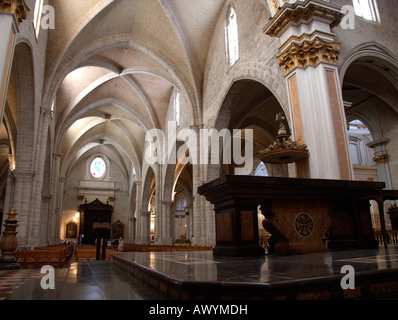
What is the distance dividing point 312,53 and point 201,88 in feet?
28.1

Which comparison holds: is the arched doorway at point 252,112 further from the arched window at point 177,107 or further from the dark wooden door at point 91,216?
the dark wooden door at point 91,216

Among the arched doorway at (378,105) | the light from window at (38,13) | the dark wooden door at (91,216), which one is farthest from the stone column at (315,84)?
the dark wooden door at (91,216)

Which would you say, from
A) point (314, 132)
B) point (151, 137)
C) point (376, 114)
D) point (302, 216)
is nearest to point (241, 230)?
point (302, 216)

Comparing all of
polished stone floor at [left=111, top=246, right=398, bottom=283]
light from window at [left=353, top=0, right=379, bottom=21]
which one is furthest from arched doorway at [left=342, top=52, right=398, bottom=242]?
polished stone floor at [left=111, top=246, right=398, bottom=283]

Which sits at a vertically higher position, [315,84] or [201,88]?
[201,88]

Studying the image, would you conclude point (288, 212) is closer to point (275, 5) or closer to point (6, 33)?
point (6, 33)

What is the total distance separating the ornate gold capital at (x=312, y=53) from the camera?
825 centimetres

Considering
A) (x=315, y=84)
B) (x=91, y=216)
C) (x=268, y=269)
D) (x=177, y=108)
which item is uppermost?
(x=177, y=108)

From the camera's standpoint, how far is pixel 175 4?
14492mm

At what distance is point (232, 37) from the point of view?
13.5 m

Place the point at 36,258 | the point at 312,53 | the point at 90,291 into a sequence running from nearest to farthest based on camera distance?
the point at 90,291, the point at 312,53, the point at 36,258

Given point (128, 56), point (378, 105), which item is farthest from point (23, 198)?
point (378, 105)
